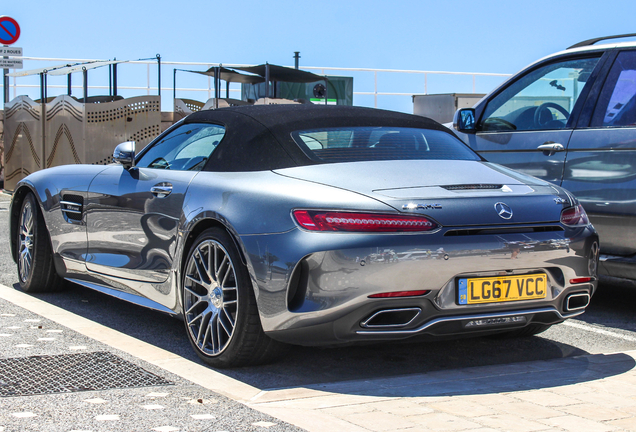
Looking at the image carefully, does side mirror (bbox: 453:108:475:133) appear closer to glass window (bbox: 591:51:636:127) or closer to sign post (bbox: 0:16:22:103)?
glass window (bbox: 591:51:636:127)

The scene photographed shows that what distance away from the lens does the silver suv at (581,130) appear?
5.53 meters

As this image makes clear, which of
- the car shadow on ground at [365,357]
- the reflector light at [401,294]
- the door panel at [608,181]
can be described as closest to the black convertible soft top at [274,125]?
the reflector light at [401,294]

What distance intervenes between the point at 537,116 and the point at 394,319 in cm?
304

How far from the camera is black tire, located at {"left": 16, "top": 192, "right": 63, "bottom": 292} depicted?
6109 millimetres

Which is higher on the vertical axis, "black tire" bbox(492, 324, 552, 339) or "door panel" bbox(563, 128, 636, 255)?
"door panel" bbox(563, 128, 636, 255)

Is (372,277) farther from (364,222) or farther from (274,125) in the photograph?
(274,125)

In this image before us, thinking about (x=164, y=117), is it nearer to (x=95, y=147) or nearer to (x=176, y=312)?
(x=95, y=147)

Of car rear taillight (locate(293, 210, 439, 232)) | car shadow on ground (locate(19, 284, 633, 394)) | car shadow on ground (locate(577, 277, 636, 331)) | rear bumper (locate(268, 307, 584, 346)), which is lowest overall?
car shadow on ground (locate(577, 277, 636, 331))

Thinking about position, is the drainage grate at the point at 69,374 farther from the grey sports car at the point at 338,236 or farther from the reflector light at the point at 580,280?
the reflector light at the point at 580,280

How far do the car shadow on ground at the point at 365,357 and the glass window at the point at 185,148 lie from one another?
0.98 metres

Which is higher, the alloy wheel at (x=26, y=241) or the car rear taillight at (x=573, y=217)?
the car rear taillight at (x=573, y=217)

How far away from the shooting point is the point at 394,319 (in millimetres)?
3842

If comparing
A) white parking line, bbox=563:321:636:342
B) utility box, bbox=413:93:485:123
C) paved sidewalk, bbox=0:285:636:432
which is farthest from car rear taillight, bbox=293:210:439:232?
utility box, bbox=413:93:485:123

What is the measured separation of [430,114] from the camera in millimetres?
24844
